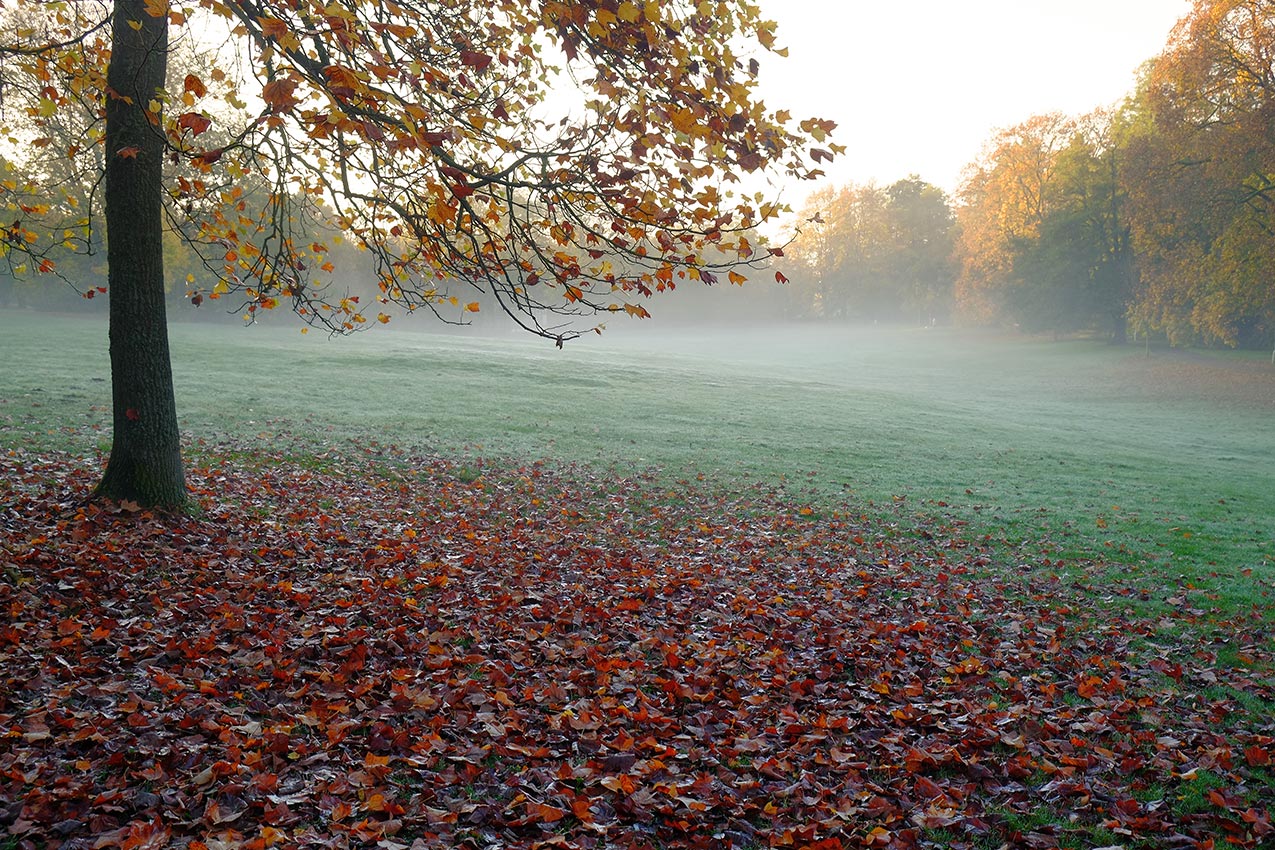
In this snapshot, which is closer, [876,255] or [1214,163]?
[1214,163]

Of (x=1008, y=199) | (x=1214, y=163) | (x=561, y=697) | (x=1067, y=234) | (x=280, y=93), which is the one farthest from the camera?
(x=1008, y=199)

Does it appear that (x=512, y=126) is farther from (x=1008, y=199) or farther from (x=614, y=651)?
(x=1008, y=199)

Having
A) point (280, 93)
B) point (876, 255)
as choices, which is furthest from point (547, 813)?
point (876, 255)

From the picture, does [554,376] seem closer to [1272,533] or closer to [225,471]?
[225,471]

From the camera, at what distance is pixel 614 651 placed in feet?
20.7

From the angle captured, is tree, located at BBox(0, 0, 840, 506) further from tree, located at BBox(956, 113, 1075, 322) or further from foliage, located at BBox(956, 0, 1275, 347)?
tree, located at BBox(956, 113, 1075, 322)

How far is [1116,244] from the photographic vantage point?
153 ft

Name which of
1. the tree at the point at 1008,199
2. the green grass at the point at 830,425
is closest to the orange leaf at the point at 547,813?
the green grass at the point at 830,425

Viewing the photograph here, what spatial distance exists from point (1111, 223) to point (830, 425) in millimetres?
36645

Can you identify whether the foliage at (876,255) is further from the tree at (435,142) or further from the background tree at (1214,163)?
the tree at (435,142)

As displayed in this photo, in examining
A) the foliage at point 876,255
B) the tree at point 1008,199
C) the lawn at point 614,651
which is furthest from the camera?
the foliage at point 876,255

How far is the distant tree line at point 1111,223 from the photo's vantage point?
30.0 metres

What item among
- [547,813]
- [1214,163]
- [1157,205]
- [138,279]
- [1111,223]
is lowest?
[547,813]

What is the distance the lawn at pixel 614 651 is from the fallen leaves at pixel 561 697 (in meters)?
0.03
